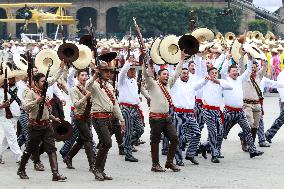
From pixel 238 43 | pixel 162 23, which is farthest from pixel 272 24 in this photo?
pixel 238 43

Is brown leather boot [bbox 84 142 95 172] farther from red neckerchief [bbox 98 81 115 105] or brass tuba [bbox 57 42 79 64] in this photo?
brass tuba [bbox 57 42 79 64]

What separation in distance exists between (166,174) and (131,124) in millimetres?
2129

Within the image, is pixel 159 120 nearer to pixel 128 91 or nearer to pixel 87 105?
pixel 87 105

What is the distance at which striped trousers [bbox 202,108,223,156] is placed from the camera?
619 inches

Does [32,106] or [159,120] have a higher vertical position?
[32,106]

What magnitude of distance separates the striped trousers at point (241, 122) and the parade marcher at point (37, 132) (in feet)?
11.8

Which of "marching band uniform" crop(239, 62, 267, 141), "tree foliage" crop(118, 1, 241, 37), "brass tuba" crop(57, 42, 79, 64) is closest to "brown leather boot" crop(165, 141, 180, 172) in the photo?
"brass tuba" crop(57, 42, 79, 64)

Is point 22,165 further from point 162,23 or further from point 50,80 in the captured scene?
point 162,23

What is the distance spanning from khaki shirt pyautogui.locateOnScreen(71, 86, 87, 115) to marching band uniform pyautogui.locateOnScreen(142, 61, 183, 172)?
3.17ft

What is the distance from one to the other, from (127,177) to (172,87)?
1951mm

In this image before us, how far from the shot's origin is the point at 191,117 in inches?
604

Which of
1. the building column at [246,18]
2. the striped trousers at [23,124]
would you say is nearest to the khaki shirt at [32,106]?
the striped trousers at [23,124]

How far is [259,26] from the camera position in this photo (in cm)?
7481

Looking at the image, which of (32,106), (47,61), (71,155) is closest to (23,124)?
(47,61)
